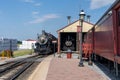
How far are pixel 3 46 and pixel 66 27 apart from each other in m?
11.7

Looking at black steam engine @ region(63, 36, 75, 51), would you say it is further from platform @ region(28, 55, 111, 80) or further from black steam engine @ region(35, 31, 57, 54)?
platform @ region(28, 55, 111, 80)

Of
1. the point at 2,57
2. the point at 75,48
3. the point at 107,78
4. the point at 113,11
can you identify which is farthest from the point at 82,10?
the point at 75,48

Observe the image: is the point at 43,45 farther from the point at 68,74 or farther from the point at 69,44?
the point at 68,74

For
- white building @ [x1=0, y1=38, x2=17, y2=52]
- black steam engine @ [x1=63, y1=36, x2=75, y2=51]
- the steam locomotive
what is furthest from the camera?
black steam engine @ [x1=63, y1=36, x2=75, y2=51]

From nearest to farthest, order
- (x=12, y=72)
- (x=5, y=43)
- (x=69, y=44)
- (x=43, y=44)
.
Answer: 1. (x=12, y=72)
2. (x=5, y=43)
3. (x=43, y=44)
4. (x=69, y=44)

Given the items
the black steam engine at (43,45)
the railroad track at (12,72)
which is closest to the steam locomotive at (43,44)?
the black steam engine at (43,45)

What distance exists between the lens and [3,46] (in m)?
52.8

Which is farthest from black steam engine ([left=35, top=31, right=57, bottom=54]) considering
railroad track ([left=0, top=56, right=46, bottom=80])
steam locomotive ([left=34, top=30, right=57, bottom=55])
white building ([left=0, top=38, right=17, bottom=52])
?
railroad track ([left=0, top=56, right=46, bottom=80])

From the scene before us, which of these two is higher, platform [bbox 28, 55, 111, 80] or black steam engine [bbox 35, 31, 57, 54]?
black steam engine [bbox 35, 31, 57, 54]

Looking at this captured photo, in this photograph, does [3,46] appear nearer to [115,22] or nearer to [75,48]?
[75,48]

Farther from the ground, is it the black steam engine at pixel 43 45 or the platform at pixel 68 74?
the black steam engine at pixel 43 45

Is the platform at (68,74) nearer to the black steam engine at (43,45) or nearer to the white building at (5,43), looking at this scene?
the white building at (5,43)

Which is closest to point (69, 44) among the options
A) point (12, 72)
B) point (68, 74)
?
point (12, 72)

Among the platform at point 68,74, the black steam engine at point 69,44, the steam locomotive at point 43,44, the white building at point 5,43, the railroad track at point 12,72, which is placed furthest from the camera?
the black steam engine at point 69,44
